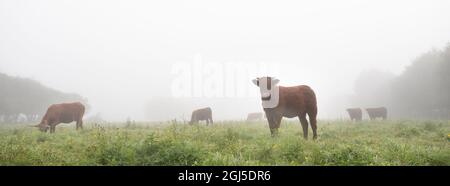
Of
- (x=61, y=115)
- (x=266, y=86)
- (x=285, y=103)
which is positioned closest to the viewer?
(x=285, y=103)

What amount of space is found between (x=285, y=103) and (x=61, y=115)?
45.2 feet

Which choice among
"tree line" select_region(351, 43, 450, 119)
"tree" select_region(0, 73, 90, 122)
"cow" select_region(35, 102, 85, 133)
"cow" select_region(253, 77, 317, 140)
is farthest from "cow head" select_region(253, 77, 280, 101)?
"tree" select_region(0, 73, 90, 122)

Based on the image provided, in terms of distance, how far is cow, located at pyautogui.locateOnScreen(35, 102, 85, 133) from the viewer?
1731 cm

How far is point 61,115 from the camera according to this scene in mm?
18141

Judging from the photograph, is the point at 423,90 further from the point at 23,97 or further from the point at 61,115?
the point at 23,97

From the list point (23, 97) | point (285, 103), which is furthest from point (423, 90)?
point (23, 97)

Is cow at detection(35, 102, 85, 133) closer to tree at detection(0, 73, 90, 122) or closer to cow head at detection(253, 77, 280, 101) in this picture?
cow head at detection(253, 77, 280, 101)

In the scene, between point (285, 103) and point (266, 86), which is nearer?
point (285, 103)

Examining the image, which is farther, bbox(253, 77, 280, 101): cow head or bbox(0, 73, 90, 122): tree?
bbox(0, 73, 90, 122): tree

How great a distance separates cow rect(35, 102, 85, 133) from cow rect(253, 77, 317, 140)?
11.9 m

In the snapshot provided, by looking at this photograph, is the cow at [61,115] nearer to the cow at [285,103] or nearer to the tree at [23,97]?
the cow at [285,103]

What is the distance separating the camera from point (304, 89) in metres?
11.8
